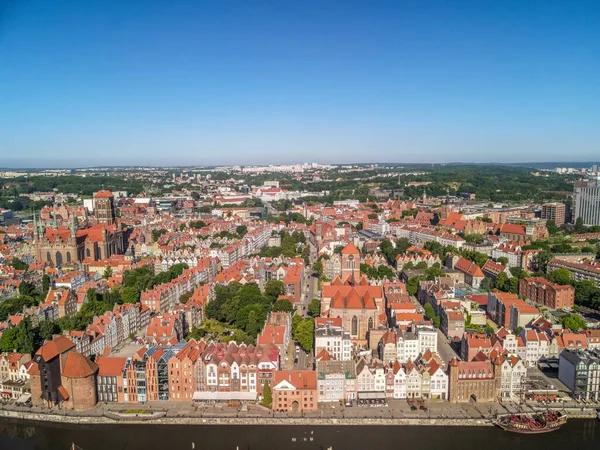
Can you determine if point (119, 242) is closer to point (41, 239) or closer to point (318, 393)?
point (41, 239)

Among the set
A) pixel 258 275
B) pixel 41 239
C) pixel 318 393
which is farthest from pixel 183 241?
pixel 318 393

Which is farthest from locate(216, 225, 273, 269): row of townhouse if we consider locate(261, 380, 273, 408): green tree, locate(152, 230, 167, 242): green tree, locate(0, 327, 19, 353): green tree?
locate(261, 380, 273, 408): green tree

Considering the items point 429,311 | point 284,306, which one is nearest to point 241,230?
point 284,306

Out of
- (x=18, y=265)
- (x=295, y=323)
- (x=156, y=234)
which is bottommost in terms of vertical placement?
(x=295, y=323)

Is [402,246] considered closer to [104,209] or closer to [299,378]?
[104,209]

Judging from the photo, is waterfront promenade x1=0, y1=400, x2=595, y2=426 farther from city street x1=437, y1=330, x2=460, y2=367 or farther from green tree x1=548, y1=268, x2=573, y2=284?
green tree x1=548, y1=268, x2=573, y2=284
